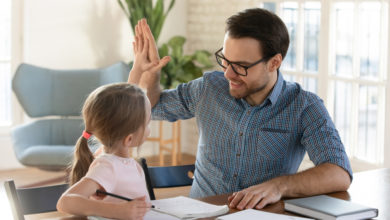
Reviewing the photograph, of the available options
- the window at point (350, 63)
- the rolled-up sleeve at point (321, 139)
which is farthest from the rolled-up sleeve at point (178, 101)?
the window at point (350, 63)

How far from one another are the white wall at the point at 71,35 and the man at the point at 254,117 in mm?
3481

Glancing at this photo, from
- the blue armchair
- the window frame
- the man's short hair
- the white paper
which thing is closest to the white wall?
the window frame

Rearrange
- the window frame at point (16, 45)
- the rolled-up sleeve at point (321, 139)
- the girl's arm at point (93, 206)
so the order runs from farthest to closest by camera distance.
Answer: the window frame at point (16, 45)
the rolled-up sleeve at point (321, 139)
the girl's arm at point (93, 206)

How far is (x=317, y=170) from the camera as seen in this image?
228cm

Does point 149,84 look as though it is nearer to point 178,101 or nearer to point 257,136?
point 178,101

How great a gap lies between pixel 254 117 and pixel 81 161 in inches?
34.7

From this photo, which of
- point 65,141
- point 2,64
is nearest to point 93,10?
point 2,64

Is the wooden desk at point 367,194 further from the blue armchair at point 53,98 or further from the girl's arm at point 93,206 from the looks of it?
the blue armchair at point 53,98

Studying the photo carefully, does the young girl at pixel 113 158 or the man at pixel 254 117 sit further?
the man at pixel 254 117

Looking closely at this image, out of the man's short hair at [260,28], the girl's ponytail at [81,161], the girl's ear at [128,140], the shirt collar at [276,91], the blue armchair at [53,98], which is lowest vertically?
the blue armchair at [53,98]

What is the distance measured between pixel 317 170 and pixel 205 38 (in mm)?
4241

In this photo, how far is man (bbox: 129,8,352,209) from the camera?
8.04 ft

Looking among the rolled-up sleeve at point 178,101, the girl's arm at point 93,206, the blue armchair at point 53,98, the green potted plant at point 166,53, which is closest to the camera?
the girl's arm at point 93,206

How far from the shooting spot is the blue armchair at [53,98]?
5.07 meters
